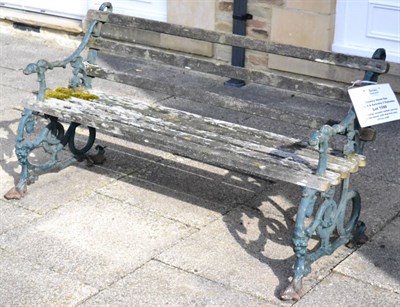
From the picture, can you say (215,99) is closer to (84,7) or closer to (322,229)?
(322,229)

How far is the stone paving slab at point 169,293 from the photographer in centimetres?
462

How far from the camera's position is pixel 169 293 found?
471 centimetres

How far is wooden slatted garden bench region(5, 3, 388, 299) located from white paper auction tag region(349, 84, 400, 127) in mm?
85

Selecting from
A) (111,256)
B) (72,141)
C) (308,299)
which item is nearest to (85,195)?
(72,141)

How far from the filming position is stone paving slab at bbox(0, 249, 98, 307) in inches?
183

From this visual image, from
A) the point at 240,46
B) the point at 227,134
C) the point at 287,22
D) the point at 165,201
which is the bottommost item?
the point at 165,201

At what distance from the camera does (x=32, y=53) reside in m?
9.02

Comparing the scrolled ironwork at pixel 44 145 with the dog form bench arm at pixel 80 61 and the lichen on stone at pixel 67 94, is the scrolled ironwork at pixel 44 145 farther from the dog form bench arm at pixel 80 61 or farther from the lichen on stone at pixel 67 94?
the dog form bench arm at pixel 80 61

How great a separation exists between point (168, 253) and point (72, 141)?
51.2 inches

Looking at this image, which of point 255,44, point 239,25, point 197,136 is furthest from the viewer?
point 239,25

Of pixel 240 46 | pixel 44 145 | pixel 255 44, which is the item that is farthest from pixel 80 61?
pixel 255 44

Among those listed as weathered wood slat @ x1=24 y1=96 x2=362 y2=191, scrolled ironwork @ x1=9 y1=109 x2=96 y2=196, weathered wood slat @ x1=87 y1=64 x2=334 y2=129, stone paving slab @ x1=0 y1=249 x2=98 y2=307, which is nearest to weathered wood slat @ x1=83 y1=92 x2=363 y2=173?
weathered wood slat @ x1=24 y1=96 x2=362 y2=191

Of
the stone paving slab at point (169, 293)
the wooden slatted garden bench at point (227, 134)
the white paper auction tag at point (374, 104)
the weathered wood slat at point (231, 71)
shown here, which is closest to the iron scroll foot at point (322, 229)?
the wooden slatted garden bench at point (227, 134)

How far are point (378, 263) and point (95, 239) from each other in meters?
1.52
